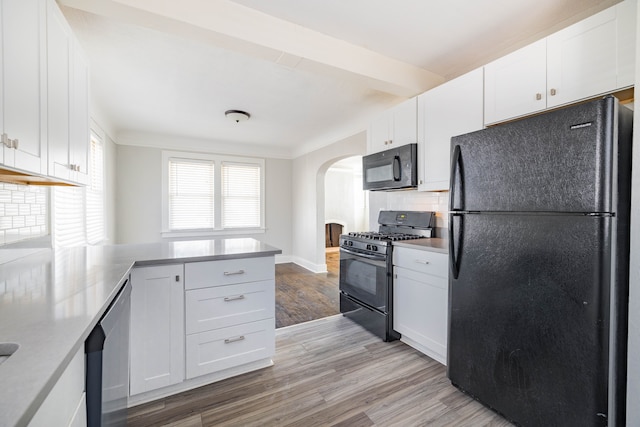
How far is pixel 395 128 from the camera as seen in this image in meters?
2.85

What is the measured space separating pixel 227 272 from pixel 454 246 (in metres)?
1.53

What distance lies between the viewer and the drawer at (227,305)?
1.83 metres

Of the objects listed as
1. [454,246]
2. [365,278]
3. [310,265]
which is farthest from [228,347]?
→ [310,265]

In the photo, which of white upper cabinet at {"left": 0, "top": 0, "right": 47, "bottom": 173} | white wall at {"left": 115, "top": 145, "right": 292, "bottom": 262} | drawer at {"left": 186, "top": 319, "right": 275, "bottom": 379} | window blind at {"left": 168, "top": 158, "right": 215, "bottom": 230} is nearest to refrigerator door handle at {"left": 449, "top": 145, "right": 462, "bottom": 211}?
drawer at {"left": 186, "top": 319, "right": 275, "bottom": 379}

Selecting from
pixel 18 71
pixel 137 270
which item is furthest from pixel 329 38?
pixel 137 270

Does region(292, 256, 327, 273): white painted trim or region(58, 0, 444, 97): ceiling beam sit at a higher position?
region(58, 0, 444, 97): ceiling beam

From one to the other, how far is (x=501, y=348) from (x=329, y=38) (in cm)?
238

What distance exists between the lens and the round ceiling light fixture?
3.66 m

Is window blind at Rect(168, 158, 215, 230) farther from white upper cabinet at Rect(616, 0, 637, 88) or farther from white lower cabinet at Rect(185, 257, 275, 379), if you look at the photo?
white upper cabinet at Rect(616, 0, 637, 88)

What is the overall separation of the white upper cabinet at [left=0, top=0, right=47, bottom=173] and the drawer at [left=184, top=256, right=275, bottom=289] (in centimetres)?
91

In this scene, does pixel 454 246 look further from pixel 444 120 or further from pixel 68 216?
pixel 68 216

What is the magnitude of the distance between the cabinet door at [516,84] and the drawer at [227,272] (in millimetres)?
1933

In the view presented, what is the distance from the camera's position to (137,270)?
→ 167 cm

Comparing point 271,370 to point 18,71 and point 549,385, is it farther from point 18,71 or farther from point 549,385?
point 18,71
